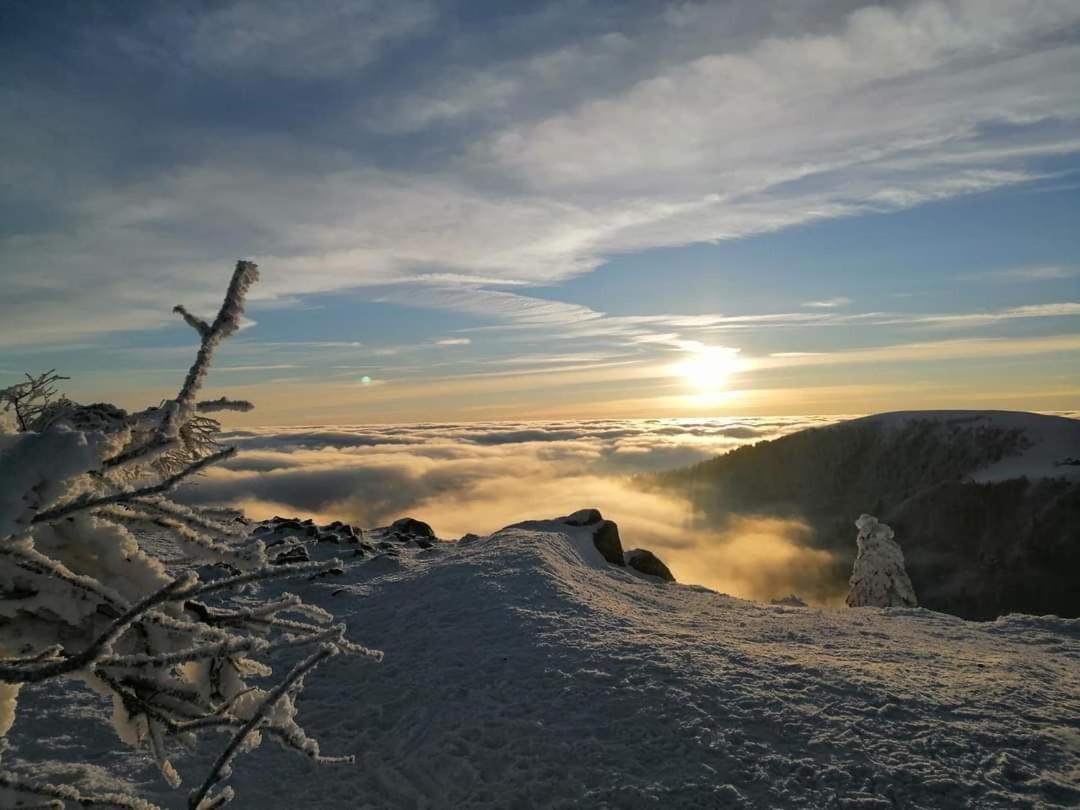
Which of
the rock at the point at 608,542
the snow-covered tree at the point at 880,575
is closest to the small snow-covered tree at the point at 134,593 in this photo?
the rock at the point at 608,542

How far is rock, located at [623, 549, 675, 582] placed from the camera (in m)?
21.2

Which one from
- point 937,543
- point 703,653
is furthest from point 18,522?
point 937,543

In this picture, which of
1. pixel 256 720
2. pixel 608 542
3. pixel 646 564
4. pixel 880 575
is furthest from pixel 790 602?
pixel 256 720

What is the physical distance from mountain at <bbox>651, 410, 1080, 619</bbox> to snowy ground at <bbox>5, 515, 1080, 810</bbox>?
53.9 meters

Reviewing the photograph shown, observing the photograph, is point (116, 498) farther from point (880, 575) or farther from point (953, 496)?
point (953, 496)

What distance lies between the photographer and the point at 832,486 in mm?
94438

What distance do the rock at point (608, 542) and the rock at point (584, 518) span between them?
330 millimetres

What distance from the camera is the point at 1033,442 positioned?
228 feet

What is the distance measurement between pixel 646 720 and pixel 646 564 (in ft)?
45.8

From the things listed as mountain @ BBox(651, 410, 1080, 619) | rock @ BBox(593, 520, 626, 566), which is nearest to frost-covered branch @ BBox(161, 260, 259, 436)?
rock @ BBox(593, 520, 626, 566)

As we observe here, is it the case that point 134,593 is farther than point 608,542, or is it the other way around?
point 608,542

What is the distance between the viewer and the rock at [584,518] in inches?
877

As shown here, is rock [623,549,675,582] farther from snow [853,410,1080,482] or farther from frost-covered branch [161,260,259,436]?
snow [853,410,1080,482]

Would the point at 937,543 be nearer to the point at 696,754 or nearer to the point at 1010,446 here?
the point at 1010,446
